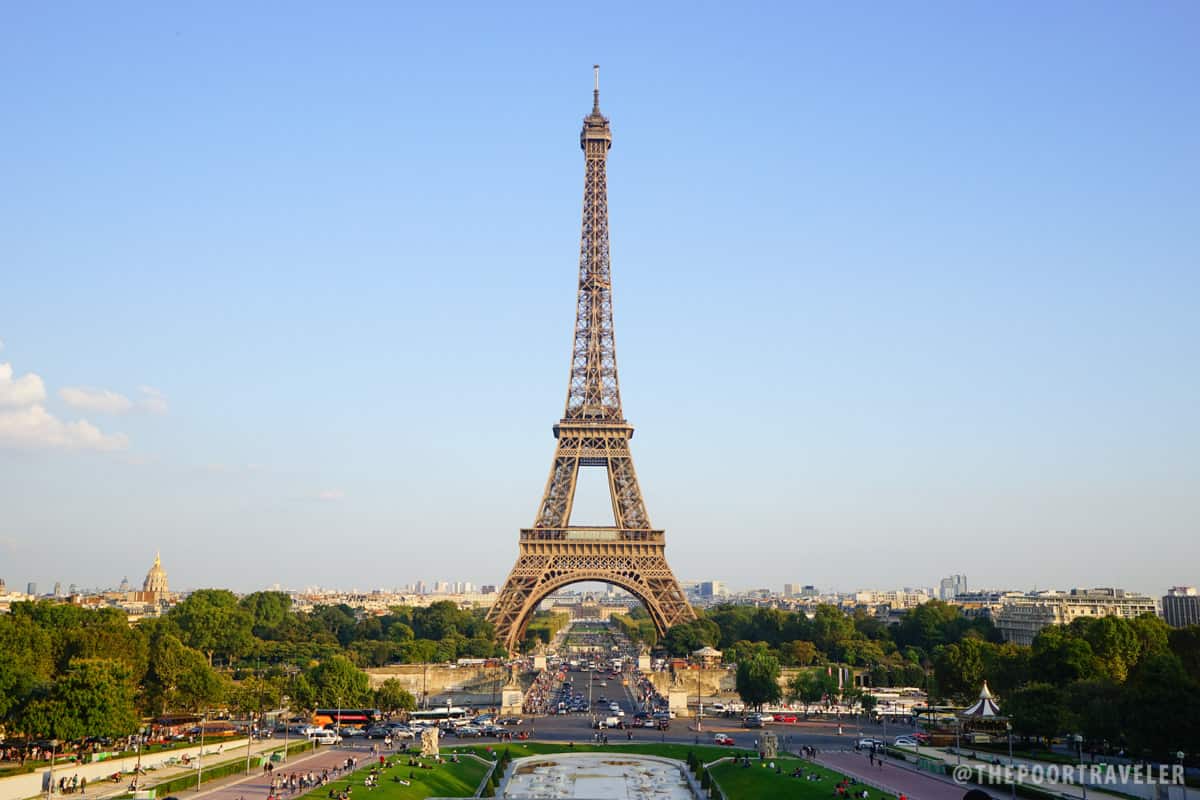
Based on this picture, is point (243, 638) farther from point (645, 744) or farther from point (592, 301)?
point (645, 744)

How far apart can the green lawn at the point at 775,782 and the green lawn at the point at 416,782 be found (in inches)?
456

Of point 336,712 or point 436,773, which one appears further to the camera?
point 336,712

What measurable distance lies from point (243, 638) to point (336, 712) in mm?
39350

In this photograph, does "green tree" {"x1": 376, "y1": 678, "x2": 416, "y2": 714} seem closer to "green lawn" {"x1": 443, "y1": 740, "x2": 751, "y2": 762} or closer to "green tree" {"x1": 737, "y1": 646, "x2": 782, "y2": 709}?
"green lawn" {"x1": 443, "y1": 740, "x2": 751, "y2": 762}

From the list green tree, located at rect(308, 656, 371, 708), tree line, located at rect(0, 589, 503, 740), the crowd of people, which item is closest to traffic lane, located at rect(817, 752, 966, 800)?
the crowd of people

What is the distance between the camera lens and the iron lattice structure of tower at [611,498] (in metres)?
103

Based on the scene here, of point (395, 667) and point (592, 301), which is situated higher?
point (592, 301)

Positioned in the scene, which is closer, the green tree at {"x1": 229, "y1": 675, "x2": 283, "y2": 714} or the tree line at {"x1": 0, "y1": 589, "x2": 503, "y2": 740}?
the tree line at {"x1": 0, "y1": 589, "x2": 503, "y2": 740}

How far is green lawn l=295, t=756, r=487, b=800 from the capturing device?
1815 inches

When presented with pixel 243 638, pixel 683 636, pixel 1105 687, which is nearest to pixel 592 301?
pixel 683 636

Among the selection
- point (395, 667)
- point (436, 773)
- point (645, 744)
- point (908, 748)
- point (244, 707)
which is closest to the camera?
point (436, 773)

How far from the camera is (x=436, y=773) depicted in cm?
5256
